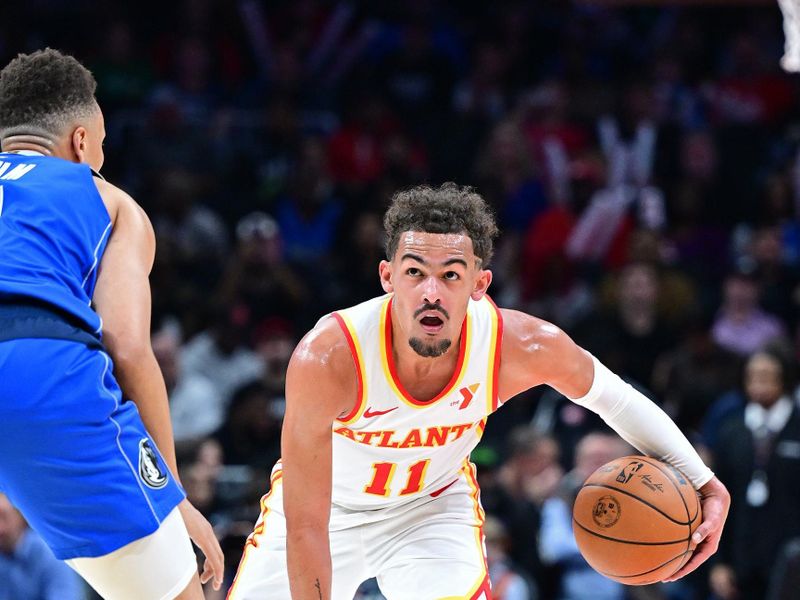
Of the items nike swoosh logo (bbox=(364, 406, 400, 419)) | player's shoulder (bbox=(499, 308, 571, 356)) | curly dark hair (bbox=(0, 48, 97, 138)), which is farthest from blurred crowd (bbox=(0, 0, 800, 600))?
curly dark hair (bbox=(0, 48, 97, 138))

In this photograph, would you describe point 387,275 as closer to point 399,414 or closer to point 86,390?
point 399,414

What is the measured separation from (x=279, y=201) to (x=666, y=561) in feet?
20.9

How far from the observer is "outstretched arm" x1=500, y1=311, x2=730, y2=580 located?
439 centimetres

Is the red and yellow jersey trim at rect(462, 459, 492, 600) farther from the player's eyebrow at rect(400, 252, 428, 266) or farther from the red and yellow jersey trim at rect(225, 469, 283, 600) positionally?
Result: the player's eyebrow at rect(400, 252, 428, 266)

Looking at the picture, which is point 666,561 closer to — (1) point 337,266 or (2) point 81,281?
(2) point 81,281

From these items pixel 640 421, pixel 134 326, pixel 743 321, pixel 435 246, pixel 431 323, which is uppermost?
pixel 743 321

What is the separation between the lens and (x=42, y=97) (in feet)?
11.9

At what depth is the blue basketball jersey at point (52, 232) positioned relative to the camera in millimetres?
3262

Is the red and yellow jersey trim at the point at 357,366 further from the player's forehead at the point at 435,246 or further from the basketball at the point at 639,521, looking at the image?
the basketball at the point at 639,521

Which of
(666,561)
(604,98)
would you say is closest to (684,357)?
(604,98)

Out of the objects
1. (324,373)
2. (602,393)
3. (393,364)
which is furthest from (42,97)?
(602,393)

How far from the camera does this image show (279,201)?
33.7 feet

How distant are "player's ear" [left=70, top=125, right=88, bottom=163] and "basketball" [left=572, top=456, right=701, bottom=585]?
214 centimetres

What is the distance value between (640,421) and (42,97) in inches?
92.6
